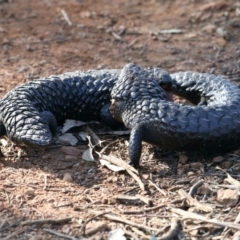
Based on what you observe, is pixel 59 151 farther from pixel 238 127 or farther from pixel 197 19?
pixel 197 19

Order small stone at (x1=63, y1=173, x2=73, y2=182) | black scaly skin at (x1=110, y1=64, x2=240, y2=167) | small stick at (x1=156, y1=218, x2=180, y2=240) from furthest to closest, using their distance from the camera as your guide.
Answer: black scaly skin at (x1=110, y1=64, x2=240, y2=167)
small stone at (x1=63, y1=173, x2=73, y2=182)
small stick at (x1=156, y1=218, x2=180, y2=240)

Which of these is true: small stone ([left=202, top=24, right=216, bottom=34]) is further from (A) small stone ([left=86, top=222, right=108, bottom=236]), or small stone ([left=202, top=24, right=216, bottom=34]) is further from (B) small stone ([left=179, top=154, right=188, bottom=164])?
(A) small stone ([left=86, top=222, right=108, bottom=236])

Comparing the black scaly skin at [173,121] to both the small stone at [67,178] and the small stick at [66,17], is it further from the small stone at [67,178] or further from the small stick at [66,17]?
the small stick at [66,17]

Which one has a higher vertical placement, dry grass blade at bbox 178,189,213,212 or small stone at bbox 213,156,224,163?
small stone at bbox 213,156,224,163

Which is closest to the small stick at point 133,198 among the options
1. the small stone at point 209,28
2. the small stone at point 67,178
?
the small stone at point 67,178

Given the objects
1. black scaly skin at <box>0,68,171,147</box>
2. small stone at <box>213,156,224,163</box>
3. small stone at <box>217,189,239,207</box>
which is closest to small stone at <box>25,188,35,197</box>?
black scaly skin at <box>0,68,171,147</box>

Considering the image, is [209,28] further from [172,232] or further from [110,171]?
[172,232]

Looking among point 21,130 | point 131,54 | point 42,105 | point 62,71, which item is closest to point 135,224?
point 21,130
